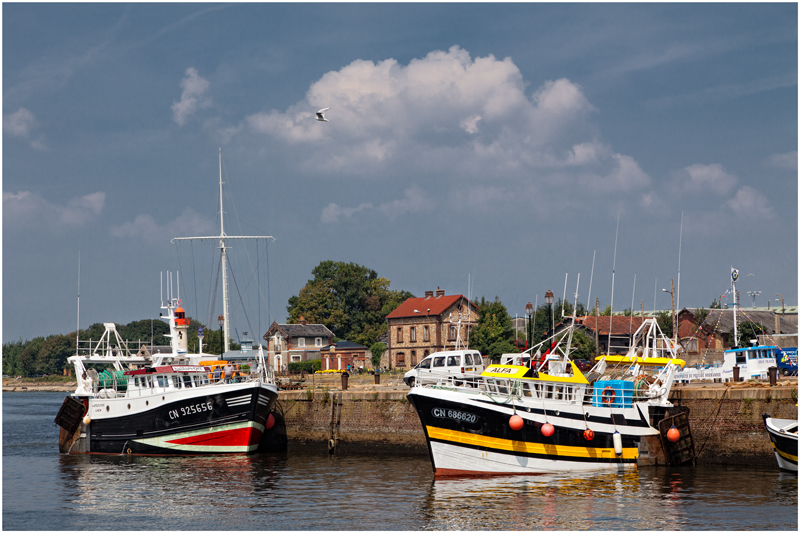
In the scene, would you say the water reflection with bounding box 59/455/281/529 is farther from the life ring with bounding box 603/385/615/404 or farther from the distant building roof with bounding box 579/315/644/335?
the distant building roof with bounding box 579/315/644/335

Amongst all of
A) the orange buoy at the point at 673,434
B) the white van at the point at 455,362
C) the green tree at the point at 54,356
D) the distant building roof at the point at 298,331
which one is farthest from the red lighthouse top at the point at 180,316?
the green tree at the point at 54,356

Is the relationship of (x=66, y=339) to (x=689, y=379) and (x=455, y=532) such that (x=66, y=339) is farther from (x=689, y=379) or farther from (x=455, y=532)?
(x=455, y=532)

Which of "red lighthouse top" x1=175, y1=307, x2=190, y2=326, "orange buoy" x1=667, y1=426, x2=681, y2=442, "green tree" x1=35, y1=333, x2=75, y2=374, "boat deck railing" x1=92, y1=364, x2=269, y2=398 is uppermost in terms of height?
"red lighthouse top" x1=175, y1=307, x2=190, y2=326

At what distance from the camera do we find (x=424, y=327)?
8319cm

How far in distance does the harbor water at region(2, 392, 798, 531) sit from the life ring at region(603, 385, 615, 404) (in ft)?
8.35

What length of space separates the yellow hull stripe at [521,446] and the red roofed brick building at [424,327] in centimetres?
5145

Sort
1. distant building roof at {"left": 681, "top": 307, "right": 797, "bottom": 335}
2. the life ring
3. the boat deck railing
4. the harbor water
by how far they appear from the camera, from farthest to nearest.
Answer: distant building roof at {"left": 681, "top": 307, "right": 797, "bottom": 335} < the boat deck railing < the life ring < the harbor water

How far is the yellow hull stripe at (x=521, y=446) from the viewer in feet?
90.8

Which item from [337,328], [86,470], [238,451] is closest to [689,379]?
[238,451]

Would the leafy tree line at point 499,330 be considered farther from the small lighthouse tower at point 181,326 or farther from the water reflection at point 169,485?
the water reflection at point 169,485

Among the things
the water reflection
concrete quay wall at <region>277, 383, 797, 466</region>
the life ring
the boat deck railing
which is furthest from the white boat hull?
the boat deck railing

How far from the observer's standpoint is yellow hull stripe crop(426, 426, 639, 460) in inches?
1089

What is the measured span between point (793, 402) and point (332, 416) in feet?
63.9

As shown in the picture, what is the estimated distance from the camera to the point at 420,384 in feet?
96.6
